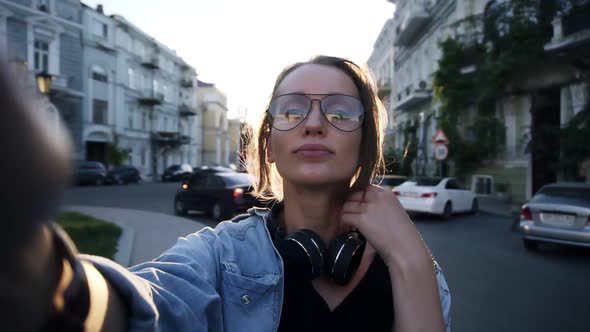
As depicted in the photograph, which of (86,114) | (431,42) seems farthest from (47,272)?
(86,114)

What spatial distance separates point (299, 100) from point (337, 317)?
83 cm

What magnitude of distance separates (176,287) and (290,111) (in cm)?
79

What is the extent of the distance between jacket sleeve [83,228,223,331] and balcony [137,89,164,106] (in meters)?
38.4

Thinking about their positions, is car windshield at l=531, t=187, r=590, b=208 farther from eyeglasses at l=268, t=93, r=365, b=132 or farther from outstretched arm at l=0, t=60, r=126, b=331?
outstretched arm at l=0, t=60, r=126, b=331

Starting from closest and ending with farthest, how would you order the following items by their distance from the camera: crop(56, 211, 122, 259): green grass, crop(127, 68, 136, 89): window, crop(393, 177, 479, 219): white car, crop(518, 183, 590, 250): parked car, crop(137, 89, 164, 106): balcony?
crop(56, 211, 122, 259): green grass
crop(518, 183, 590, 250): parked car
crop(393, 177, 479, 219): white car
crop(127, 68, 136, 89): window
crop(137, 89, 164, 106): balcony

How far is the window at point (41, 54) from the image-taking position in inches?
931

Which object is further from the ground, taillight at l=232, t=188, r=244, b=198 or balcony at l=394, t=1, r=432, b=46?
balcony at l=394, t=1, r=432, b=46

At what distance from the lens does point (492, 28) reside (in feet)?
50.9

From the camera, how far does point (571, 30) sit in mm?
12773

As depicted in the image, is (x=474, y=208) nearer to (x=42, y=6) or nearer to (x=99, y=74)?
(x=42, y=6)

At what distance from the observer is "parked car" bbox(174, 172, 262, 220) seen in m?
10.6

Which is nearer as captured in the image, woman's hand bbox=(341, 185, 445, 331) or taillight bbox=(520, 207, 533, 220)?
woman's hand bbox=(341, 185, 445, 331)

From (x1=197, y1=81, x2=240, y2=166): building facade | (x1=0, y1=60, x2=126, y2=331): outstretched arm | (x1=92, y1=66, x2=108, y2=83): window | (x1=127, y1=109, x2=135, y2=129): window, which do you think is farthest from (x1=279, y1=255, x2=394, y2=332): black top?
(x1=197, y1=81, x2=240, y2=166): building facade

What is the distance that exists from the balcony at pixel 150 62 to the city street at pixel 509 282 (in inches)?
1369
